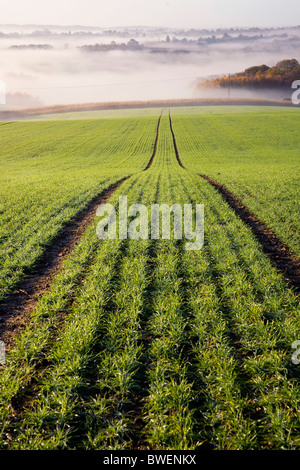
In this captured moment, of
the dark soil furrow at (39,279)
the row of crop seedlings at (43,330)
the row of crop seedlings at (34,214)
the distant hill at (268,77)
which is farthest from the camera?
the distant hill at (268,77)

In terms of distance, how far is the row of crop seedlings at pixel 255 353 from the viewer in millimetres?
4352

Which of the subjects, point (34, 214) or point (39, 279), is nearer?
point (39, 279)

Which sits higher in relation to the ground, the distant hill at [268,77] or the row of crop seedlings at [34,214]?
the distant hill at [268,77]

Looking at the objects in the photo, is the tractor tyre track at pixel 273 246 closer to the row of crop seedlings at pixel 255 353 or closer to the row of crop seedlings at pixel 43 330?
the row of crop seedlings at pixel 255 353

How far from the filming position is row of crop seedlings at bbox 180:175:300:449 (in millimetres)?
4352

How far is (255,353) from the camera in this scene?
5707 millimetres

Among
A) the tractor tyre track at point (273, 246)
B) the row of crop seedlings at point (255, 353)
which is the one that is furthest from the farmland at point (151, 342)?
the tractor tyre track at point (273, 246)

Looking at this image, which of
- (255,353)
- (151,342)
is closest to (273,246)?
(255,353)

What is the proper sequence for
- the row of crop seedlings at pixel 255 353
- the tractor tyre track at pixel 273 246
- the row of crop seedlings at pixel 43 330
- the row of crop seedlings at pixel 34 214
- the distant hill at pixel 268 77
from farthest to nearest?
the distant hill at pixel 268 77 → the row of crop seedlings at pixel 34 214 → the tractor tyre track at pixel 273 246 → the row of crop seedlings at pixel 43 330 → the row of crop seedlings at pixel 255 353

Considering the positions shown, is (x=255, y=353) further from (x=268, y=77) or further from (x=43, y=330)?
(x=268, y=77)

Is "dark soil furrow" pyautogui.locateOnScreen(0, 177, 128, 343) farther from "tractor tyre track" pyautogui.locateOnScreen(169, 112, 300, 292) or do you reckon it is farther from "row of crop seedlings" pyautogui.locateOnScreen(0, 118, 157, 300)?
"tractor tyre track" pyautogui.locateOnScreen(169, 112, 300, 292)

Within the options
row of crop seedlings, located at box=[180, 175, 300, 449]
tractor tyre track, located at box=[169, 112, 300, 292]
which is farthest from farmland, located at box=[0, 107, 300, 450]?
tractor tyre track, located at box=[169, 112, 300, 292]

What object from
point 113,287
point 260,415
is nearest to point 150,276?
point 113,287
